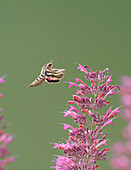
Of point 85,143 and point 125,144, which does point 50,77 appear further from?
point 125,144

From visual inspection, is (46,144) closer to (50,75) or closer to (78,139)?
(50,75)

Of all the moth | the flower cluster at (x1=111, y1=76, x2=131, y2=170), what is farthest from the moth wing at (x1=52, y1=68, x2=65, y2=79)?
A: the flower cluster at (x1=111, y1=76, x2=131, y2=170)

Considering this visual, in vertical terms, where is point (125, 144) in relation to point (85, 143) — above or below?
below

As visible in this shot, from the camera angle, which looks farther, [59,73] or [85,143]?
[59,73]

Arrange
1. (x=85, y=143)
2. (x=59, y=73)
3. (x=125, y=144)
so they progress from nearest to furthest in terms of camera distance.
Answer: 1. (x=125, y=144)
2. (x=85, y=143)
3. (x=59, y=73)

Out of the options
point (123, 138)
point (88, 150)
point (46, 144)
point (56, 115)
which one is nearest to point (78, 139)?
point (88, 150)

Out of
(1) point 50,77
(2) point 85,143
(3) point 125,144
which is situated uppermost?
(1) point 50,77

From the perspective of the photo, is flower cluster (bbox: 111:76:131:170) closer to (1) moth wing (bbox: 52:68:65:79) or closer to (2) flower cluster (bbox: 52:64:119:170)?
(2) flower cluster (bbox: 52:64:119:170)

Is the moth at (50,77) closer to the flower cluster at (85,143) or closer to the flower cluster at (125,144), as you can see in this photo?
the flower cluster at (85,143)

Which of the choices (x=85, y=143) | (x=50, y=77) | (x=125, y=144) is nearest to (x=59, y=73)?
(x=50, y=77)
